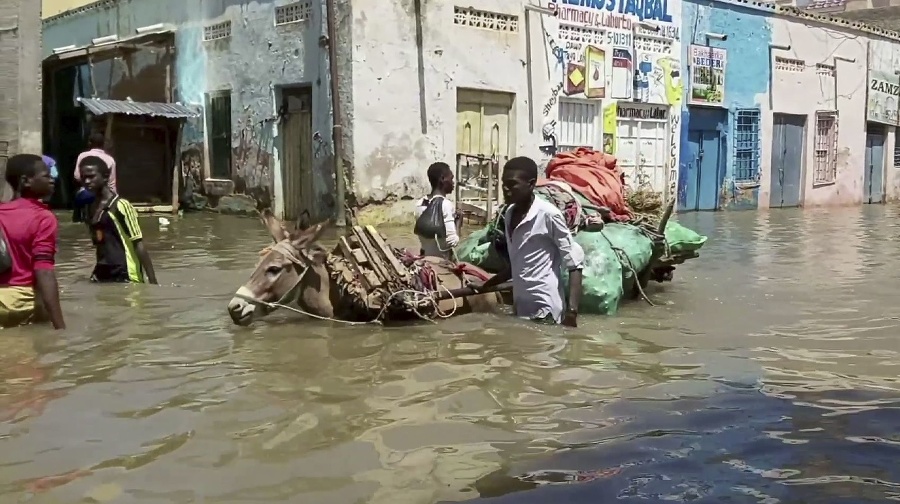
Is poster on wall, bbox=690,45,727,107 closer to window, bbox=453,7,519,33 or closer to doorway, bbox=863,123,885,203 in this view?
window, bbox=453,7,519,33

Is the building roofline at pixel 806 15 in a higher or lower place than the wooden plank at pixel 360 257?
higher

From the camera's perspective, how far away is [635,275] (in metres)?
7.03

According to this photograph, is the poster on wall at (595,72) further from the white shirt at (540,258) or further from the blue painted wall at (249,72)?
the white shirt at (540,258)

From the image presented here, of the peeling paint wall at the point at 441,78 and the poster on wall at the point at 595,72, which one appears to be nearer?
the peeling paint wall at the point at 441,78

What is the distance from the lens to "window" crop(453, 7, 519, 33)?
15.7 meters

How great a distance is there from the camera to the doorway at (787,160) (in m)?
22.9

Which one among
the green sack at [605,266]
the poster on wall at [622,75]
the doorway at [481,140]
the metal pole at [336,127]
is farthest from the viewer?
the poster on wall at [622,75]

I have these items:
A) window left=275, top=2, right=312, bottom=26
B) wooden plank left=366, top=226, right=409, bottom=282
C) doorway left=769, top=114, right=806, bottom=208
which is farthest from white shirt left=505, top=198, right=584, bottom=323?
doorway left=769, top=114, right=806, bottom=208

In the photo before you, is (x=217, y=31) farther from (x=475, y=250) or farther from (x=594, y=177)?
(x=594, y=177)

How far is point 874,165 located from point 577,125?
12.8 m

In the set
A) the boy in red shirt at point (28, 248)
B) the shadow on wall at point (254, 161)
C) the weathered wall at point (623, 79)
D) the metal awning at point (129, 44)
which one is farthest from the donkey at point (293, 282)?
the metal awning at point (129, 44)

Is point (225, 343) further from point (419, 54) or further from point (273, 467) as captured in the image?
point (419, 54)

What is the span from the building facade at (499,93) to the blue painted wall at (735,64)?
43mm

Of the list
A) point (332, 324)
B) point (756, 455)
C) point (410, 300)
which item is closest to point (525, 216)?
point (410, 300)
